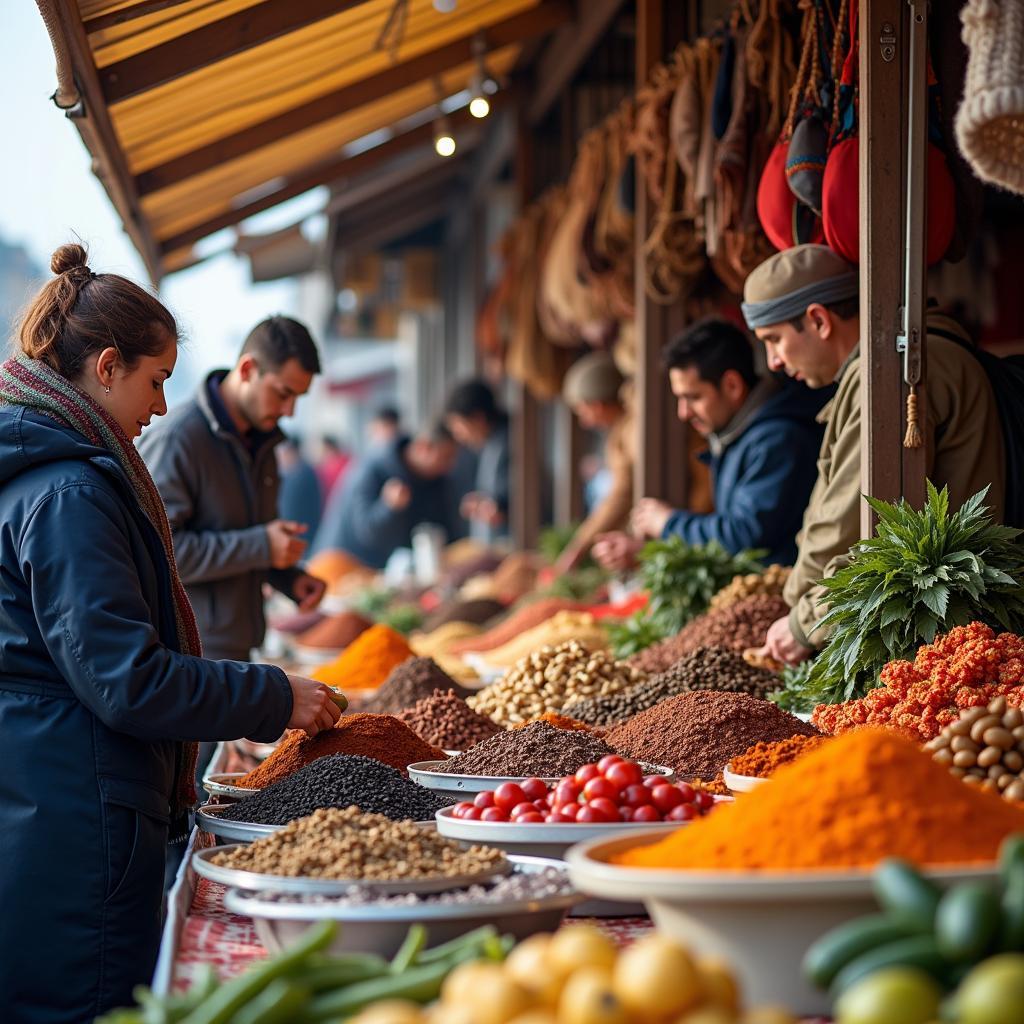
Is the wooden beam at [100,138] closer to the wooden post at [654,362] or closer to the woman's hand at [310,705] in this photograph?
the woman's hand at [310,705]

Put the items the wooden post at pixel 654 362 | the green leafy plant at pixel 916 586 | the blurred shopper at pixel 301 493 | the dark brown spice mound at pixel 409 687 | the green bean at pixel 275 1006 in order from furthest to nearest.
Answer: the blurred shopper at pixel 301 493 → the wooden post at pixel 654 362 → the dark brown spice mound at pixel 409 687 → the green leafy plant at pixel 916 586 → the green bean at pixel 275 1006

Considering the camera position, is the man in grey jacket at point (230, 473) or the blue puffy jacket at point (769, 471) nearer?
the man in grey jacket at point (230, 473)

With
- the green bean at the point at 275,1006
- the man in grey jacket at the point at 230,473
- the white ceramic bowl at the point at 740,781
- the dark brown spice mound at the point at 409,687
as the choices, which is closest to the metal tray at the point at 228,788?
the dark brown spice mound at the point at 409,687

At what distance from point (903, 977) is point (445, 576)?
25.4 ft

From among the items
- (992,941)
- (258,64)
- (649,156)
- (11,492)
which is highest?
(258,64)

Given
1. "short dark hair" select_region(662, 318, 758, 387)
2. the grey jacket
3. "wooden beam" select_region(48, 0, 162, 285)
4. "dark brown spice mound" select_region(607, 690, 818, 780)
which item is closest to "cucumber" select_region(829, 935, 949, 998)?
"dark brown spice mound" select_region(607, 690, 818, 780)

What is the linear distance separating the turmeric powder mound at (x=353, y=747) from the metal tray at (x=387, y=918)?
0.75 meters

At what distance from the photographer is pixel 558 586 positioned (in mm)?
6512

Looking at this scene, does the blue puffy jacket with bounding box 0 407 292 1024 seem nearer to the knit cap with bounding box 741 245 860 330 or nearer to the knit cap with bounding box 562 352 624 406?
the knit cap with bounding box 741 245 860 330

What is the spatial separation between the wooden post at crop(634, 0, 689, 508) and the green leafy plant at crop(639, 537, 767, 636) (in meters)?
1.10

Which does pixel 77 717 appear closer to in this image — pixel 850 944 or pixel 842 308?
pixel 850 944

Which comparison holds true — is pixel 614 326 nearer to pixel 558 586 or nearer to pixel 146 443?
pixel 558 586

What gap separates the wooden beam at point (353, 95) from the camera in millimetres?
5520

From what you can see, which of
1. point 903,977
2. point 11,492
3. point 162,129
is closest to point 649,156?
point 162,129
